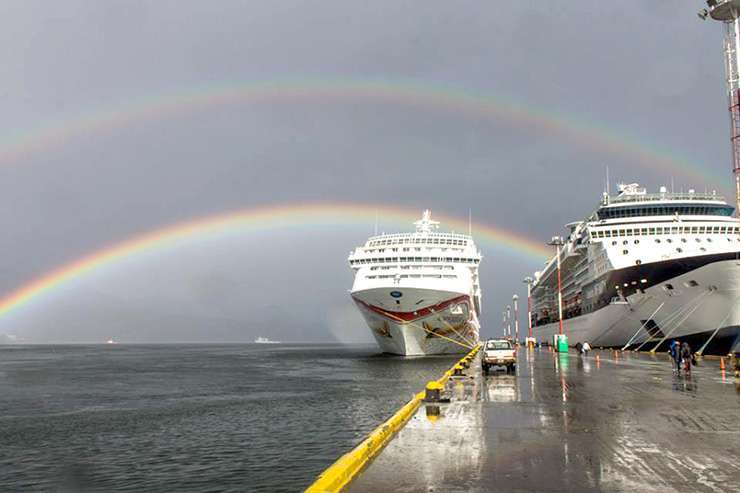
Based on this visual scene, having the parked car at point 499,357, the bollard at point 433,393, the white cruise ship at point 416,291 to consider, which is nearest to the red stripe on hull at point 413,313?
the white cruise ship at point 416,291

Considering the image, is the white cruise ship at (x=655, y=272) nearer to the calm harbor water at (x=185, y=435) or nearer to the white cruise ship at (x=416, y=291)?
the white cruise ship at (x=416, y=291)

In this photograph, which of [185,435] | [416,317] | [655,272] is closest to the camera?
[185,435]

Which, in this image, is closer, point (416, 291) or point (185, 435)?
point (185, 435)

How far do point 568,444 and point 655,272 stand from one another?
39.7 meters

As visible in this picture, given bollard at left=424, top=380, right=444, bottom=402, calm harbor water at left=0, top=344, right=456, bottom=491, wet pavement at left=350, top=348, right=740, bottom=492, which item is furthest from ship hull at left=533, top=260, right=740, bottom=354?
bollard at left=424, top=380, right=444, bottom=402

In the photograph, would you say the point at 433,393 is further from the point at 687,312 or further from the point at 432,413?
the point at 687,312

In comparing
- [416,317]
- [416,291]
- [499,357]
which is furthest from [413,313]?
[499,357]

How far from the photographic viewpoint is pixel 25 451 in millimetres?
18047

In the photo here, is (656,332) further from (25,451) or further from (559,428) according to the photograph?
(25,451)

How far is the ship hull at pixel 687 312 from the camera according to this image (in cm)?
4025

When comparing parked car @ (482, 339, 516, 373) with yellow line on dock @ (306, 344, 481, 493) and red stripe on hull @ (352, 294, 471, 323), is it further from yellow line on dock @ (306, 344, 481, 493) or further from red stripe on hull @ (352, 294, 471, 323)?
red stripe on hull @ (352, 294, 471, 323)

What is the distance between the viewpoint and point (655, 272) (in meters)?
45.3

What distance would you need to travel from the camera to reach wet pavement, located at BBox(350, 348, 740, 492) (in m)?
7.96

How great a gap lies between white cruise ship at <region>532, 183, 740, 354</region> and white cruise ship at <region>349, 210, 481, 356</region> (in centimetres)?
1327
